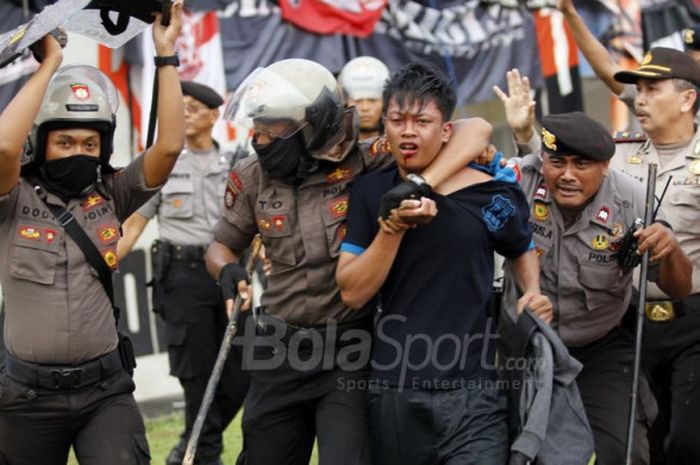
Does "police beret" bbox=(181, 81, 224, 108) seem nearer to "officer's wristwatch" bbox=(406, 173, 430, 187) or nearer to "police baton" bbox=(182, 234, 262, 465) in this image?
"police baton" bbox=(182, 234, 262, 465)

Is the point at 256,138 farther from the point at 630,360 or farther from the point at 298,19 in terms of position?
the point at 298,19

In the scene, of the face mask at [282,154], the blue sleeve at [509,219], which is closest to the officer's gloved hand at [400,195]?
the blue sleeve at [509,219]

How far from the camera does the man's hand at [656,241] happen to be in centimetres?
535

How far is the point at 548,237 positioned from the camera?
5672 millimetres

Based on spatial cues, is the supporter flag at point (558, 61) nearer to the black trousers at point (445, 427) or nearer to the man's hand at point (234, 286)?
the man's hand at point (234, 286)

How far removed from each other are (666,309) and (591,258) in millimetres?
867

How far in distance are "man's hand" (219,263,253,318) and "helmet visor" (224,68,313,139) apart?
23.1 inches

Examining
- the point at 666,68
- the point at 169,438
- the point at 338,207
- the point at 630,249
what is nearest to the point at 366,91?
the point at 666,68

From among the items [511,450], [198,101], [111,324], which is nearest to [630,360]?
[511,450]

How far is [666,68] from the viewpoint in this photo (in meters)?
6.49

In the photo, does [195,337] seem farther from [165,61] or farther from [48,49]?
[48,49]

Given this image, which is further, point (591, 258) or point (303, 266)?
point (591, 258)

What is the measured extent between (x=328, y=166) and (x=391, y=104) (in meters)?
0.52

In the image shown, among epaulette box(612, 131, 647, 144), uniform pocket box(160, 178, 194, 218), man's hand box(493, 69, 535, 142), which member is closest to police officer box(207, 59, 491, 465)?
man's hand box(493, 69, 535, 142)
